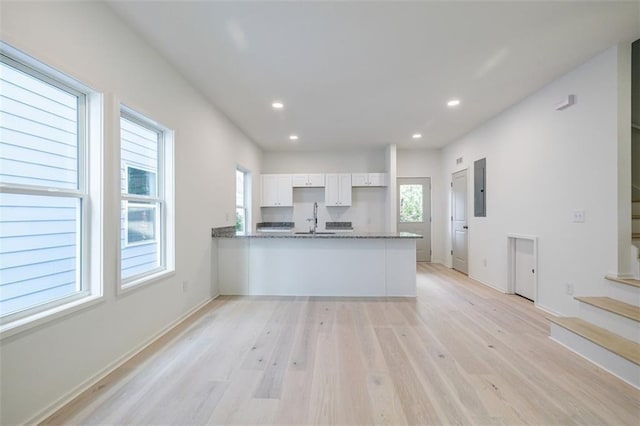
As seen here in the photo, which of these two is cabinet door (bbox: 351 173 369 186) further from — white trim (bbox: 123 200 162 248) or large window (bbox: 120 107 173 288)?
white trim (bbox: 123 200 162 248)

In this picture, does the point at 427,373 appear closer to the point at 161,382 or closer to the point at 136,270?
the point at 161,382

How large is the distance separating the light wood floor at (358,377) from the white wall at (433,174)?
10.7ft

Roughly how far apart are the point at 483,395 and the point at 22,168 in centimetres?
312

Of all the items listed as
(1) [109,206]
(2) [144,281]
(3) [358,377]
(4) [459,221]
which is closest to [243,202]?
(2) [144,281]

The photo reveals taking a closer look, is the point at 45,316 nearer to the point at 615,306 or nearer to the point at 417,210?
the point at 615,306

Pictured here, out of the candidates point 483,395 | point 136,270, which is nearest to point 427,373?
point 483,395

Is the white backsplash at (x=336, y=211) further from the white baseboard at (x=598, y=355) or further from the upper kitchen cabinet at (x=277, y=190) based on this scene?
the white baseboard at (x=598, y=355)

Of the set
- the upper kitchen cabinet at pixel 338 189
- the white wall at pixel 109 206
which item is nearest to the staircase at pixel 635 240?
the upper kitchen cabinet at pixel 338 189

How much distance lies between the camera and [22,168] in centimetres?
154

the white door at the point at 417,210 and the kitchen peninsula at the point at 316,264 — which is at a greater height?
the white door at the point at 417,210

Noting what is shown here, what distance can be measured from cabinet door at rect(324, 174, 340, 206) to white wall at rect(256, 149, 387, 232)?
298 millimetres

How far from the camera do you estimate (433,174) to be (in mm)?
6238

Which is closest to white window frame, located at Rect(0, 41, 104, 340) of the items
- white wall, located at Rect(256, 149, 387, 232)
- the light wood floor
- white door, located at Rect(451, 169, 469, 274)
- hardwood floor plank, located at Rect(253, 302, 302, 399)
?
the light wood floor

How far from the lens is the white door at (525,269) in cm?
353
